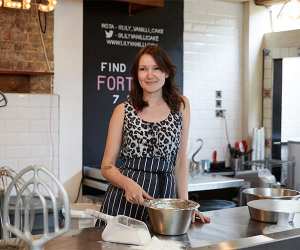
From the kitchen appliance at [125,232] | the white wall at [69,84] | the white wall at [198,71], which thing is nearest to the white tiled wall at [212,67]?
the white wall at [198,71]

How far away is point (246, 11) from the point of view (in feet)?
17.7

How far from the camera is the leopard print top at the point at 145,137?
2.45 metres

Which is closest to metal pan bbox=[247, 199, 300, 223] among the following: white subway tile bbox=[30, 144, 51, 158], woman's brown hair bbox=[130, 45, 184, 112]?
woman's brown hair bbox=[130, 45, 184, 112]

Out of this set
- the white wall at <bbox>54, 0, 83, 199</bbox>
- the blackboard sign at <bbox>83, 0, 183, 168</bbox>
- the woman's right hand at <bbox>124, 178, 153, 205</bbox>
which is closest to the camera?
the woman's right hand at <bbox>124, 178, 153, 205</bbox>

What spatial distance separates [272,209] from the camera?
7.39ft

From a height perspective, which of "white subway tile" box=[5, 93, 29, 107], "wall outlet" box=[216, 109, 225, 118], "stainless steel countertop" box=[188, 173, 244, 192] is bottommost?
"stainless steel countertop" box=[188, 173, 244, 192]

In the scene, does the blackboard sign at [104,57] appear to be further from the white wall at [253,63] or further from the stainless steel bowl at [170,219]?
the stainless steel bowl at [170,219]

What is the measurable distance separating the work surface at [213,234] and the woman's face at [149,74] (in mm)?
660

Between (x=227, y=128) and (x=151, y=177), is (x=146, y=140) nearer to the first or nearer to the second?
(x=151, y=177)

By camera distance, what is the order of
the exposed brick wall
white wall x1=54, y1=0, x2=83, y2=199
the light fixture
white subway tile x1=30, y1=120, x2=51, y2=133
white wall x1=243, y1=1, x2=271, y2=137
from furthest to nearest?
white wall x1=243, y1=1, x2=271, y2=137 → white wall x1=54, y1=0, x2=83, y2=199 → white subway tile x1=30, y1=120, x2=51, y2=133 → the exposed brick wall → the light fixture

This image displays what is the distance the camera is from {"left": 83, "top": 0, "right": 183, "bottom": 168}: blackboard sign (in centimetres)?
442

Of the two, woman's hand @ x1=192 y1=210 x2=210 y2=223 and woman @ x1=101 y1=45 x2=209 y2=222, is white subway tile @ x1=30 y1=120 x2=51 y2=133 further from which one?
woman's hand @ x1=192 y1=210 x2=210 y2=223

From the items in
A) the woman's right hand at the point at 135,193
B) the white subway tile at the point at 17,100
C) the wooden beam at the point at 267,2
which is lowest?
the woman's right hand at the point at 135,193

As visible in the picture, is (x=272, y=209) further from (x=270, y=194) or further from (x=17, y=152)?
(x=17, y=152)
